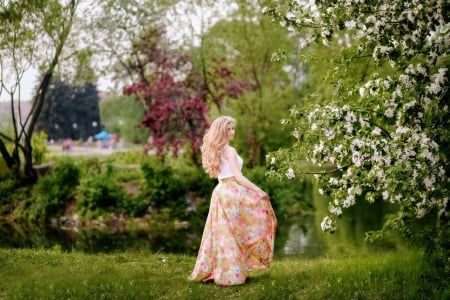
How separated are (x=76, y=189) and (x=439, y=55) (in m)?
17.6

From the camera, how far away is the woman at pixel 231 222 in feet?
27.5

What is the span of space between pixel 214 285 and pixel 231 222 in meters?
→ 0.87

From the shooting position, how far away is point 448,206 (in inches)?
280

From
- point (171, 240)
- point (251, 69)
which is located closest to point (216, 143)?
point (171, 240)

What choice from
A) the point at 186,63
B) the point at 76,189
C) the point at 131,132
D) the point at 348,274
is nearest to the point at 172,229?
the point at 76,189

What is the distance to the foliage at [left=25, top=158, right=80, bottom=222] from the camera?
2178cm

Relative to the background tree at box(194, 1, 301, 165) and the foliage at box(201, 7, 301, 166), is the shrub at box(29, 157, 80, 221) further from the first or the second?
the background tree at box(194, 1, 301, 165)

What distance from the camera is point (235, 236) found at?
841cm

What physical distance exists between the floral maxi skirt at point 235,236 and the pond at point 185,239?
563 centimetres

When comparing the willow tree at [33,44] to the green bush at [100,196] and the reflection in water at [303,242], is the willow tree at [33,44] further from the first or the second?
the reflection in water at [303,242]

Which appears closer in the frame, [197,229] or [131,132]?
[197,229]

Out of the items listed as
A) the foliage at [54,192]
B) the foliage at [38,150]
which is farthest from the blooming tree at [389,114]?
the foliage at [38,150]

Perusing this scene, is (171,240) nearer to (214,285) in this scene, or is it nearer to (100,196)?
(100,196)

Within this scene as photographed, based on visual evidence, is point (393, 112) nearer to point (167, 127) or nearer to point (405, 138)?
point (405, 138)
